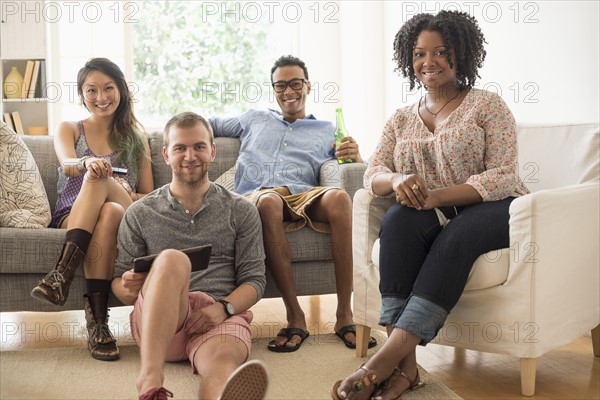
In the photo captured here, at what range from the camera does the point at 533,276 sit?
2.27 m

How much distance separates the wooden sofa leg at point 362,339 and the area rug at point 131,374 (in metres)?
0.04

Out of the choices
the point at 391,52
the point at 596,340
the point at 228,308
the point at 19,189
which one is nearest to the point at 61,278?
the point at 19,189

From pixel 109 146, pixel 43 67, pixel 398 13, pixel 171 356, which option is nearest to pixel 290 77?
pixel 109 146

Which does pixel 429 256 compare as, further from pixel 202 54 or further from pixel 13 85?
pixel 202 54

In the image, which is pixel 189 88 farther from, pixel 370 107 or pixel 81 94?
pixel 81 94

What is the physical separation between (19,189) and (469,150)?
170 centimetres

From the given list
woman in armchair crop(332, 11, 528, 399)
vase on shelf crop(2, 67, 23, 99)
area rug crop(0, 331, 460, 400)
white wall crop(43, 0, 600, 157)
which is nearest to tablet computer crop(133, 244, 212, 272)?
area rug crop(0, 331, 460, 400)

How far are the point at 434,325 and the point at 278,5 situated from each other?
4.24m

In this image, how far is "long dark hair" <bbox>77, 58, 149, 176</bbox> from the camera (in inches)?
124

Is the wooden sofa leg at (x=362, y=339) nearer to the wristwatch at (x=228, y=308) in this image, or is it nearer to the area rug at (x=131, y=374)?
the area rug at (x=131, y=374)

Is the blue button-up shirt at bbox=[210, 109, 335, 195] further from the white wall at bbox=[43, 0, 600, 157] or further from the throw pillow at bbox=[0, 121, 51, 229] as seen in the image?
the white wall at bbox=[43, 0, 600, 157]

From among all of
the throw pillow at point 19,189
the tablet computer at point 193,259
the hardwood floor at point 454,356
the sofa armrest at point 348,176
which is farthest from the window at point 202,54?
the tablet computer at point 193,259

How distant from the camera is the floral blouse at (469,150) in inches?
94.7

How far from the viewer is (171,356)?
2424mm
